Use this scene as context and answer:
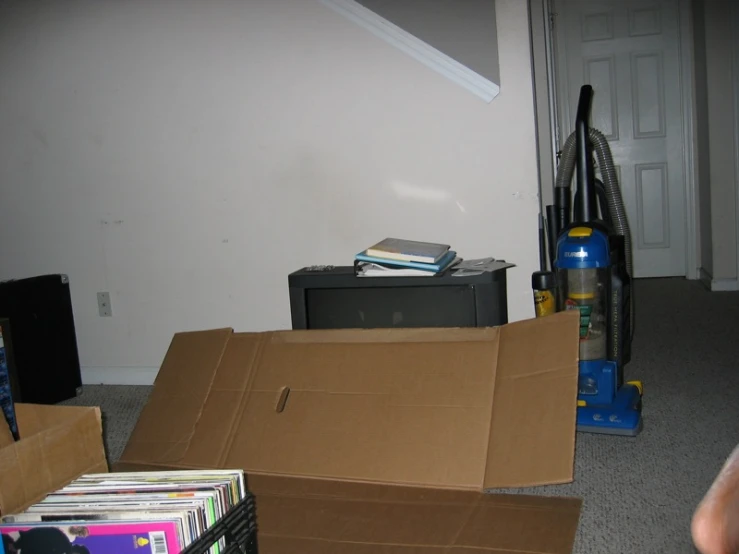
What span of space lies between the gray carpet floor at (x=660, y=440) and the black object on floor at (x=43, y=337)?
11cm

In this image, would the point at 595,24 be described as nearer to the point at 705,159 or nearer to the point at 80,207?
the point at 705,159

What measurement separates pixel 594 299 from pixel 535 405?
73 cm

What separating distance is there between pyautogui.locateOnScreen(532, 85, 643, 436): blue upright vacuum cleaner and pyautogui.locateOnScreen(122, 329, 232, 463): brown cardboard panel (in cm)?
105

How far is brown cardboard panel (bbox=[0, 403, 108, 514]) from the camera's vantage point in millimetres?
1215

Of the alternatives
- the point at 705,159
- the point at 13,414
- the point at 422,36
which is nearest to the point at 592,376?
the point at 13,414

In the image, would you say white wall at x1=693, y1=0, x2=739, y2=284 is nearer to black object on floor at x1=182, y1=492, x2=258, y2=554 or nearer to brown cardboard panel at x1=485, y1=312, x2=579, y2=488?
brown cardboard panel at x1=485, y1=312, x2=579, y2=488

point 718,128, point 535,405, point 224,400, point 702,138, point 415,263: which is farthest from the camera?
point 702,138

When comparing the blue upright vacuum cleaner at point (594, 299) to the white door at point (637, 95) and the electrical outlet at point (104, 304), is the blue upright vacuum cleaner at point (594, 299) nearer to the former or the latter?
the electrical outlet at point (104, 304)

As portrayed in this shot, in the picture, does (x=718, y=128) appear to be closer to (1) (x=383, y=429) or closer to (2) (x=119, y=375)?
(1) (x=383, y=429)

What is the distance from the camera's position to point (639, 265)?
477 centimetres

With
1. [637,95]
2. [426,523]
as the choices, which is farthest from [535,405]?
[637,95]

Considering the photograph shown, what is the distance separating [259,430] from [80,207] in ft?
5.33

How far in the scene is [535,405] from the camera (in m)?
1.63

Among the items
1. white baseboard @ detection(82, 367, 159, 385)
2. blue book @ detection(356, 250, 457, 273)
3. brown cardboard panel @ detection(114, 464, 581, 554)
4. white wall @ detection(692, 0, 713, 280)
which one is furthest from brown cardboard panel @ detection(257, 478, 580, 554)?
white wall @ detection(692, 0, 713, 280)
